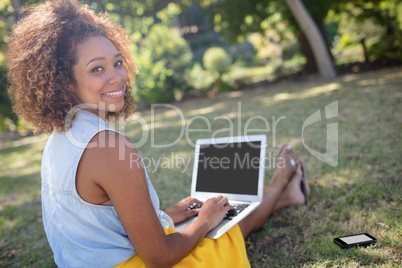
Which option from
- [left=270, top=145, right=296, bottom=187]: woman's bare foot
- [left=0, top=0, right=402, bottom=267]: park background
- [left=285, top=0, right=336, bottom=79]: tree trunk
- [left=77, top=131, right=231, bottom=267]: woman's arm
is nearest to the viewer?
[left=77, top=131, right=231, bottom=267]: woman's arm

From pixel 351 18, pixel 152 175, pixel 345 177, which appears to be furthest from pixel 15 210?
pixel 351 18

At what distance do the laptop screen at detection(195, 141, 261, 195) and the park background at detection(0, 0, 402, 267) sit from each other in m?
0.44

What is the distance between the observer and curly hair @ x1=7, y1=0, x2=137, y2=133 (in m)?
1.61

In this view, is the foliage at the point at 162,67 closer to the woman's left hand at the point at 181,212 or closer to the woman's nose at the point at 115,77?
the woman's left hand at the point at 181,212

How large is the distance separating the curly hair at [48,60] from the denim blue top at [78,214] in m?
0.13

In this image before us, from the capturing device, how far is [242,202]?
7.96ft

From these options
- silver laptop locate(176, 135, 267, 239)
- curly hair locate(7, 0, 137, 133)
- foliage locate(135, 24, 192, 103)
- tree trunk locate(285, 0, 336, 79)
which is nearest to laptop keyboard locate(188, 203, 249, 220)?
silver laptop locate(176, 135, 267, 239)

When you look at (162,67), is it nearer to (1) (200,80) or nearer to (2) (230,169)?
(1) (200,80)

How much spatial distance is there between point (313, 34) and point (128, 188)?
11.0m

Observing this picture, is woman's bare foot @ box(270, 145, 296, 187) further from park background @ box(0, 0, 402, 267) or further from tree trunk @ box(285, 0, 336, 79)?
tree trunk @ box(285, 0, 336, 79)

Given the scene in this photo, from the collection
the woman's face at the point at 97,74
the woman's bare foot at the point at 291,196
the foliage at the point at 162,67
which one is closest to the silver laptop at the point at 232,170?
the woman's bare foot at the point at 291,196

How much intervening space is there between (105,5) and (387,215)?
Answer: 10458mm

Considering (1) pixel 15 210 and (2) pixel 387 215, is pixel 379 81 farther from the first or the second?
(1) pixel 15 210

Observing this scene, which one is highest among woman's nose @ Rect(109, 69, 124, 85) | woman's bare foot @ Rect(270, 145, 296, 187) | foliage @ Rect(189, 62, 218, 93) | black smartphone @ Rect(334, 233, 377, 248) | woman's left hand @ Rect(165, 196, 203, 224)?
foliage @ Rect(189, 62, 218, 93)
